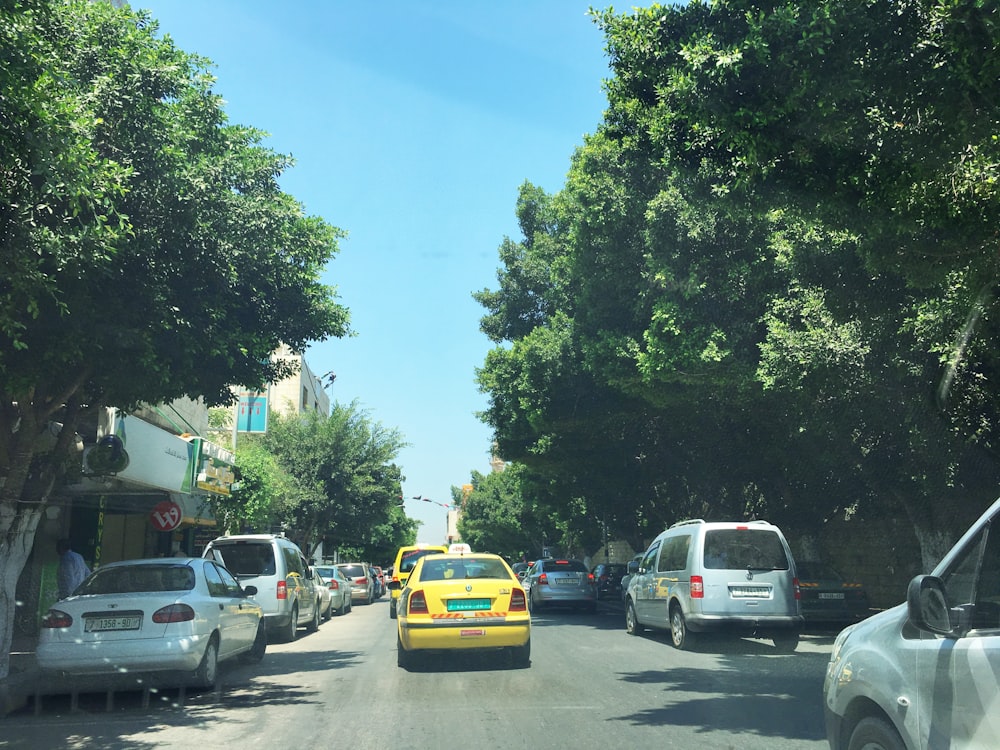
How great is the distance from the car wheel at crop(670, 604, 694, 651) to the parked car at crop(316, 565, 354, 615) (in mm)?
12374

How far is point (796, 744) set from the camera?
23.3ft

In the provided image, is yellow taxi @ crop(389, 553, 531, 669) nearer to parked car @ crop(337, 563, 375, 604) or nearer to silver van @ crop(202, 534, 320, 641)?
silver van @ crop(202, 534, 320, 641)

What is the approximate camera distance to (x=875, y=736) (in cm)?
437

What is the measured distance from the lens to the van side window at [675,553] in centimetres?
1478

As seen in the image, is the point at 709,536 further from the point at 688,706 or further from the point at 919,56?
the point at 919,56

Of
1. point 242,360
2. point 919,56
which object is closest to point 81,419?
point 242,360

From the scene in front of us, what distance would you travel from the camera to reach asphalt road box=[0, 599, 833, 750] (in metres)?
7.54

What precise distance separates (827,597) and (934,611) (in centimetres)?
1491

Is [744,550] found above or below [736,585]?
above

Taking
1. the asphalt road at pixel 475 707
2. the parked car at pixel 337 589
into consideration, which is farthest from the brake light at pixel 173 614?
the parked car at pixel 337 589

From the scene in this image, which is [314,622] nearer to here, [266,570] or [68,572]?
[266,570]

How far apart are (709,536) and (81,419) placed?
383 inches

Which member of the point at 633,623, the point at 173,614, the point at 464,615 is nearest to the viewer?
the point at 173,614

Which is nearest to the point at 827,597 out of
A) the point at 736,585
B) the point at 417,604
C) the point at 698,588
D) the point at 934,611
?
the point at 736,585
